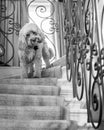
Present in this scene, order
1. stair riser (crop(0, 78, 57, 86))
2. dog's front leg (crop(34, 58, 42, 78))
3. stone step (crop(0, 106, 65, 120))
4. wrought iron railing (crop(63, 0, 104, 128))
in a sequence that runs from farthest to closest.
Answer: dog's front leg (crop(34, 58, 42, 78)) < stair riser (crop(0, 78, 57, 86)) < stone step (crop(0, 106, 65, 120)) < wrought iron railing (crop(63, 0, 104, 128))

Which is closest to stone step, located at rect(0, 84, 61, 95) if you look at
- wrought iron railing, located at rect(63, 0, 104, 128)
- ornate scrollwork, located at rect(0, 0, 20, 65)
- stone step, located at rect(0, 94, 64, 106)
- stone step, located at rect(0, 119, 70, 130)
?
stone step, located at rect(0, 94, 64, 106)

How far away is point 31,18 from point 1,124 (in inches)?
159

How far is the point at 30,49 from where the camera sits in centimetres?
289

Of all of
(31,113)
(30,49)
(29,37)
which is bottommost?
(31,113)

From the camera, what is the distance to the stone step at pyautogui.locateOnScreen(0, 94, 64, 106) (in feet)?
6.74

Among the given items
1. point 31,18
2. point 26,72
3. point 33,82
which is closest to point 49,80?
point 33,82

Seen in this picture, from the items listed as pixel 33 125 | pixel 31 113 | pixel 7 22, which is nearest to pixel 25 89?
pixel 31 113

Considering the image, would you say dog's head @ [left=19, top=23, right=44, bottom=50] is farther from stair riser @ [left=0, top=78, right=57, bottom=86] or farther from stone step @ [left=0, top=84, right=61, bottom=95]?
stone step @ [left=0, top=84, right=61, bottom=95]

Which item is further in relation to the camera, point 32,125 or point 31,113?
point 31,113

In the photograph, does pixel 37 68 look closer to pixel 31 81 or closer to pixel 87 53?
pixel 31 81

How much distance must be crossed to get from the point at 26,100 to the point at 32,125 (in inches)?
17.0

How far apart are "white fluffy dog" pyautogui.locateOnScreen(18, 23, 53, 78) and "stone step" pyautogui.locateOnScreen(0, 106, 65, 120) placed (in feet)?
3.54

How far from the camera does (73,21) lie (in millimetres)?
2250

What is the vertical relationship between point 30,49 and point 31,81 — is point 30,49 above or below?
above
